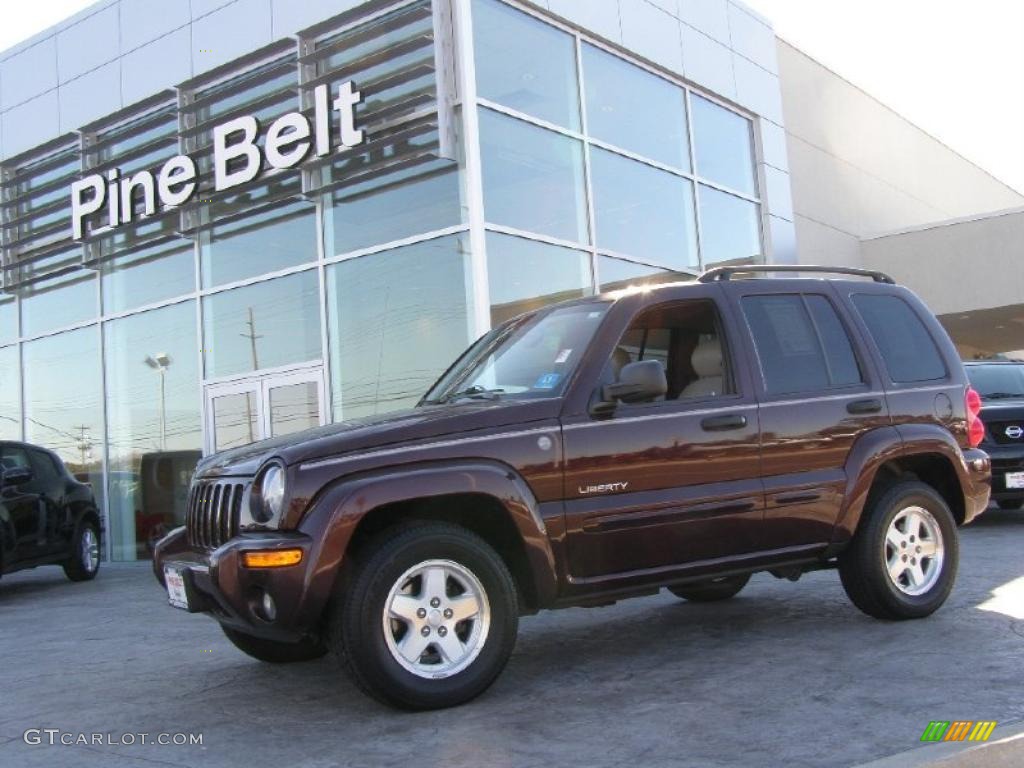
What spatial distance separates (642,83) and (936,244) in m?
9.85

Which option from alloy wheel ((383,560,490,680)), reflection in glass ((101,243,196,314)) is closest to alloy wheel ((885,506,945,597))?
alloy wheel ((383,560,490,680))

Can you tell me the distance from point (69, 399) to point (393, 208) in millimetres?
6764

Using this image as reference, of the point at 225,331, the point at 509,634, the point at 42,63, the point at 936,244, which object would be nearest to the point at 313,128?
the point at 225,331

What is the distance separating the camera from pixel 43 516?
1077cm

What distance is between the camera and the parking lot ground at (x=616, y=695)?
12.0 feet

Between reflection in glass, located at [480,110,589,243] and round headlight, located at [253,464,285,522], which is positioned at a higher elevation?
reflection in glass, located at [480,110,589,243]

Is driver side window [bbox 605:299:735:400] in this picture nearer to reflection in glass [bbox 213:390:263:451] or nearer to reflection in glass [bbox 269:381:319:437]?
reflection in glass [bbox 269:381:319:437]

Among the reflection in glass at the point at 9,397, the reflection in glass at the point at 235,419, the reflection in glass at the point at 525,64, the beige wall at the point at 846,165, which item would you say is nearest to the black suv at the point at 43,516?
the reflection in glass at the point at 235,419

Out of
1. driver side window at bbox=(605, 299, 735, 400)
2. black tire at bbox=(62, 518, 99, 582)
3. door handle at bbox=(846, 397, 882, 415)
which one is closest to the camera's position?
driver side window at bbox=(605, 299, 735, 400)

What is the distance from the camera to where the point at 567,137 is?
12.6m

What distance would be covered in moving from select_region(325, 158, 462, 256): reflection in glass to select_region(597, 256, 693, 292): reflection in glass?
2429 millimetres

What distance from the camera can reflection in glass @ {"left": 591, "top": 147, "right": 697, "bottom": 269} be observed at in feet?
42.9

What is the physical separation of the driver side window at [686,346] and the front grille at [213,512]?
198 centimetres

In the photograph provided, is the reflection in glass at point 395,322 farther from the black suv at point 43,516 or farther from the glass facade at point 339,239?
the black suv at point 43,516
